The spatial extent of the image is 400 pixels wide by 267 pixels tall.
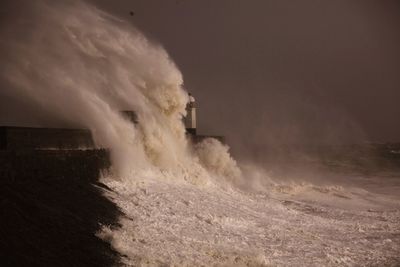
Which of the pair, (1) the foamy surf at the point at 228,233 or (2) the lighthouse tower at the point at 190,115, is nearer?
(1) the foamy surf at the point at 228,233

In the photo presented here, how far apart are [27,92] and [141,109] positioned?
3001 millimetres

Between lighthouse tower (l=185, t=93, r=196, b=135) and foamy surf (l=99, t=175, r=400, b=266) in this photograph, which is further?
lighthouse tower (l=185, t=93, r=196, b=135)

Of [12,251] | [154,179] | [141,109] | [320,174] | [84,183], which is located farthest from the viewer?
[320,174]

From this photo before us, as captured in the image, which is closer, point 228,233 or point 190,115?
point 228,233

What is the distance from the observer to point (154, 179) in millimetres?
10578

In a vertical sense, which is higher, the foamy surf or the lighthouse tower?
the lighthouse tower

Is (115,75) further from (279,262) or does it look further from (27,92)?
(279,262)

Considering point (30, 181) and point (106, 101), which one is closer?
point (30, 181)

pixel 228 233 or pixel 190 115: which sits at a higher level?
pixel 190 115

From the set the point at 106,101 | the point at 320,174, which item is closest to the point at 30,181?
the point at 106,101

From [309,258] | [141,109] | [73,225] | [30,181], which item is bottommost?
[309,258]

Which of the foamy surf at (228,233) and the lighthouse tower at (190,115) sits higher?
the lighthouse tower at (190,115)

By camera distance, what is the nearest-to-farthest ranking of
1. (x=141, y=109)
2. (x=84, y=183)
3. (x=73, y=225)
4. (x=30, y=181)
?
1. (x=73, y=225)
2. (x=30, y=181)
3. (x=84, y=183)
4. (x=141, y=109)

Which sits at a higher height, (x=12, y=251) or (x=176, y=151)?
(x=176, y=151)
